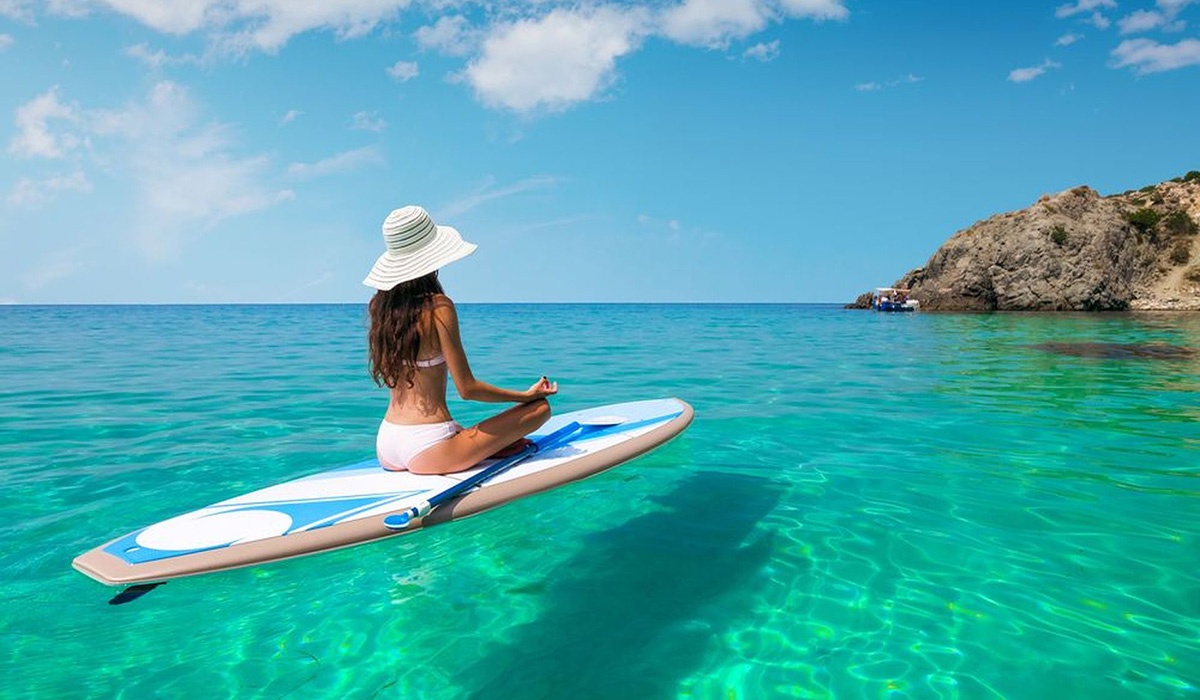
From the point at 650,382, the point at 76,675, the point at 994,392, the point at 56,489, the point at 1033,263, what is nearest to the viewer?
the point at 76,675

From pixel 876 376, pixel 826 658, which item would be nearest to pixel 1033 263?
pixel 876 376

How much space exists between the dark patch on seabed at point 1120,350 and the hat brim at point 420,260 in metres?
19.0

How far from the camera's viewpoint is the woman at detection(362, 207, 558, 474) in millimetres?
4336

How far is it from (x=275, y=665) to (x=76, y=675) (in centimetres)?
103

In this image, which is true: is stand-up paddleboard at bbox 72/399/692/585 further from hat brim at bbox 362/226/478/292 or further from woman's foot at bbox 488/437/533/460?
hat brim at bbox 362/226/478/292

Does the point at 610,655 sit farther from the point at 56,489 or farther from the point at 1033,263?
the point at 1033,263

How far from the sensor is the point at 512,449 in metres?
5.19

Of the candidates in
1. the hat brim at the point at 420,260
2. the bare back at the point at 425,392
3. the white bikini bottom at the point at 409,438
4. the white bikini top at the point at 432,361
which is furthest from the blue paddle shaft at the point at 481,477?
the hat brim at the point at 420,260

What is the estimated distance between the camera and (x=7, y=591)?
14.7 feet

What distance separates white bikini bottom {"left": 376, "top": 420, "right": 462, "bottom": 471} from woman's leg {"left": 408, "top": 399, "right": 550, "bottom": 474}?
40 millimetres

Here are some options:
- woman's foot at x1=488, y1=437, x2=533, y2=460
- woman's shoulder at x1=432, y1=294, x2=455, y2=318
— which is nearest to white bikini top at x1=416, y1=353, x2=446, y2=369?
woman's shoulder at x1=432, y1=294, x2=455, y2=318

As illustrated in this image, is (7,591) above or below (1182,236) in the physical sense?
below

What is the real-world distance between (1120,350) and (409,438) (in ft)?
71.4

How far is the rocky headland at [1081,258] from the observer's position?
51.7 metres
